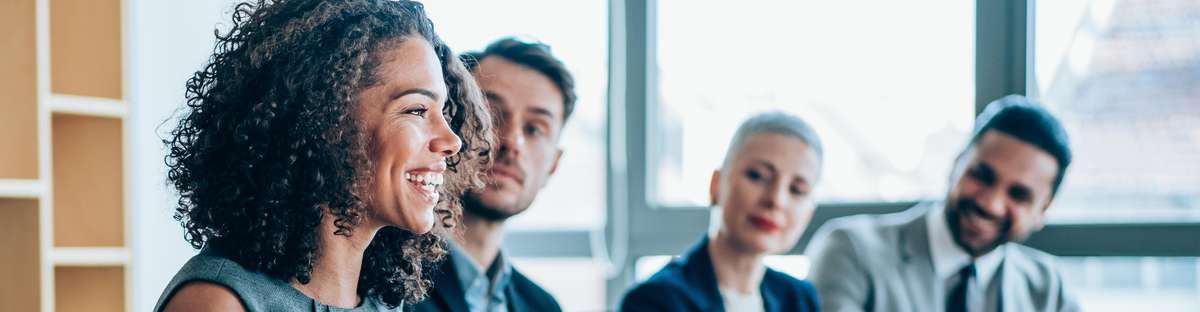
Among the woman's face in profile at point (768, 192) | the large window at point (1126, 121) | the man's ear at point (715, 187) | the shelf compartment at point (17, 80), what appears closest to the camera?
the shelf compartment at point (17, 80)

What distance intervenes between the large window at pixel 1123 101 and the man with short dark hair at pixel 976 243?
1.34 ft

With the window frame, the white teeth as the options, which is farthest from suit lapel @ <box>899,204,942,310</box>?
the white teeth

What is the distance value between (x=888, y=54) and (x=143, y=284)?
185 cm

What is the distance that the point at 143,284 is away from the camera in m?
2.21

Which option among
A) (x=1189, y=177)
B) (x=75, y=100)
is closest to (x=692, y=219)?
(x=1189, y=177)

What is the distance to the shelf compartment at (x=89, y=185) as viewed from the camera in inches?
82.0

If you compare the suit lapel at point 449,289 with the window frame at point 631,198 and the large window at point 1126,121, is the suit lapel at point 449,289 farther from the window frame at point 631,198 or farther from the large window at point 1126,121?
the large window at point 1126,121

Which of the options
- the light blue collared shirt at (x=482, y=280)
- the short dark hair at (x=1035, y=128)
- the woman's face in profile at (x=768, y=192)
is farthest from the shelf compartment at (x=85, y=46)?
the short dark hair at (x=1035, y=128)

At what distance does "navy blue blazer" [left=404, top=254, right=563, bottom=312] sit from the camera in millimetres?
1574

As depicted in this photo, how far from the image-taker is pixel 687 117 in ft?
10.4

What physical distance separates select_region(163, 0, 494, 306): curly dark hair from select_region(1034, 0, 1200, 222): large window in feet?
6.75

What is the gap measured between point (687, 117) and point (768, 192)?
111cm

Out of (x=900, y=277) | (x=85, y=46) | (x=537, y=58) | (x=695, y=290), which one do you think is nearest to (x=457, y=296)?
(x=537, y=58)

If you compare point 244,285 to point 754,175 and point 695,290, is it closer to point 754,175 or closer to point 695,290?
point 695,290
